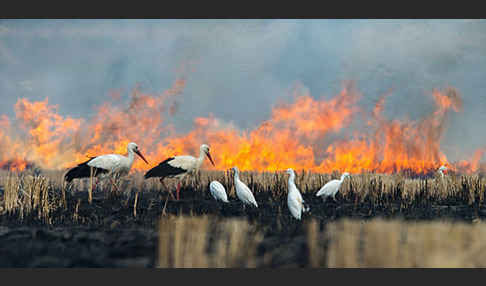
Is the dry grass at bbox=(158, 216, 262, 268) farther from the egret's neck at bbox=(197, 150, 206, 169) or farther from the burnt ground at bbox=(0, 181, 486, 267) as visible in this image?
the egret's neck at bbox=(197, 150, 206, 169)

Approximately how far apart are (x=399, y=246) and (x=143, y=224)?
4.63 meters

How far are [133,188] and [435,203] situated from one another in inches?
363

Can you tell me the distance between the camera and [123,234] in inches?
277

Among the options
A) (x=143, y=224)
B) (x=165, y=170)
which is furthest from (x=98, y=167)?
(x=143, y=224)

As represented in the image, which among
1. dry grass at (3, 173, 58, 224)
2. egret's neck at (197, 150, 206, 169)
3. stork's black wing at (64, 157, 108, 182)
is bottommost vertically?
dry grass at (3, 173, 58, 224)

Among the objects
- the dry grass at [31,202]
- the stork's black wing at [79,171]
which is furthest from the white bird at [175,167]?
the dry grass at [31,202]

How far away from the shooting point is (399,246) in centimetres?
609

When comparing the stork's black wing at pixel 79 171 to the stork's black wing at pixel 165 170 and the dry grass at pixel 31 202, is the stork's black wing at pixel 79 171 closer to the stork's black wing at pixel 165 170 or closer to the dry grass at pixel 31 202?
the stork's black wing at pixel 165 170

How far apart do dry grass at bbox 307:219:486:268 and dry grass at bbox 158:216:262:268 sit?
0.97m

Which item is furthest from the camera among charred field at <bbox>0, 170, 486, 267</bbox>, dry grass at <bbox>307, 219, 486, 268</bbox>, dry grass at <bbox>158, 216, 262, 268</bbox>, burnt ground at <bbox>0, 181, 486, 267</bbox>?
burnt ground at <bbox>0, 181, 486, 267</bbox>

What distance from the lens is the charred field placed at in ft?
19.4

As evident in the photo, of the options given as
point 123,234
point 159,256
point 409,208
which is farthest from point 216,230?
point 409,208

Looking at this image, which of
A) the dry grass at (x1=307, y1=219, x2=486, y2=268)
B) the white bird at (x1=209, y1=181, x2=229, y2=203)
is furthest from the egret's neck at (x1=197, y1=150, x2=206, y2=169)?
the dry grass at (x1=307, y1=219, x2=486, y2=268)

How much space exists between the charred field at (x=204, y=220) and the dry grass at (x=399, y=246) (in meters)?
0.08
